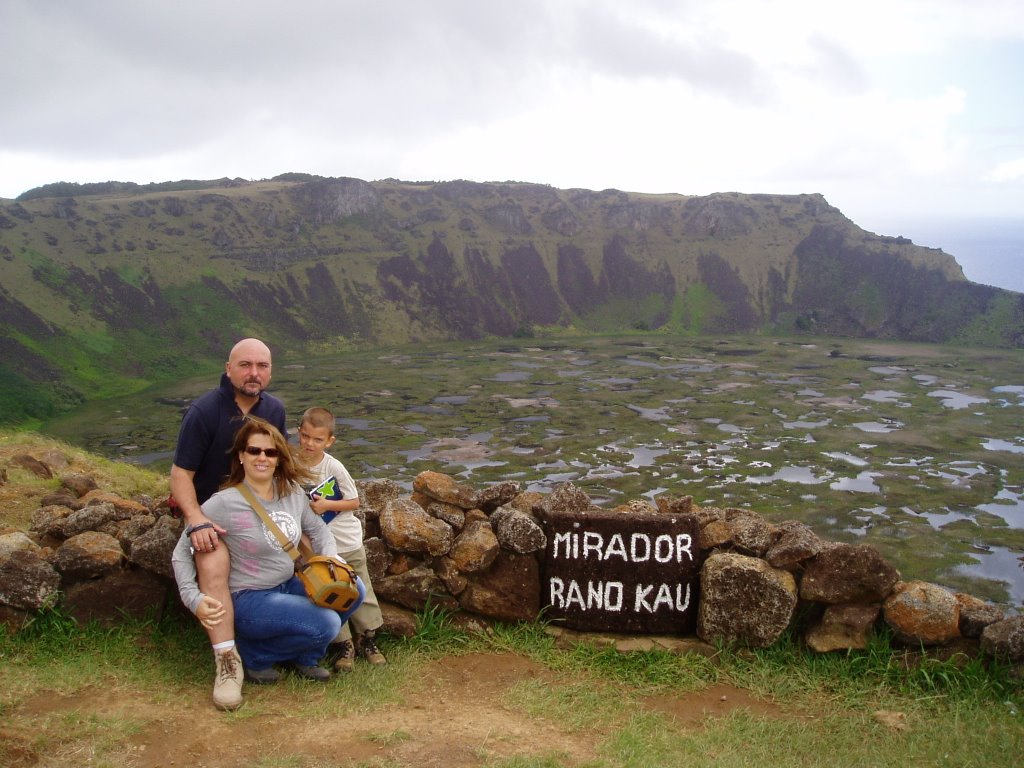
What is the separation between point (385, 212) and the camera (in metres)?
120

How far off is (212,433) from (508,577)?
319cm

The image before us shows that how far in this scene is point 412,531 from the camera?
8258 millimetres

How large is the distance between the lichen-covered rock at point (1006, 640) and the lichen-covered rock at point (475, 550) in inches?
176

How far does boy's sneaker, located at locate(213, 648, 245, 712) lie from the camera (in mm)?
6340

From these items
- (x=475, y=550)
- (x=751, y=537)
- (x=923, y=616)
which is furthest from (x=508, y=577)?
(x=923, y=616)

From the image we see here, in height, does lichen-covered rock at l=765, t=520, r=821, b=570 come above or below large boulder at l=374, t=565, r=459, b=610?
above

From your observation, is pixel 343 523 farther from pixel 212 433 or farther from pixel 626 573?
pixel 626 573

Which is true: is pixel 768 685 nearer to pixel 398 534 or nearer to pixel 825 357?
pixel 398 534

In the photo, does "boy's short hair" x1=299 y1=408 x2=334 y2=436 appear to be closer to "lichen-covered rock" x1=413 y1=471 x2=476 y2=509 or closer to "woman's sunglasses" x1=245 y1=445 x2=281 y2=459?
"woman's sunglasses" x1=245 y1=445 x2=281 y2=459

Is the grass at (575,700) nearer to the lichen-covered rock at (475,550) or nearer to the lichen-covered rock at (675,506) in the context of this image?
the lichen-covered rock at (475,550)

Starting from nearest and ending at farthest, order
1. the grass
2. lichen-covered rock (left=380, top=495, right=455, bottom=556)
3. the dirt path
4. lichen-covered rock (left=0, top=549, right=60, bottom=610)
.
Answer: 1. the dirt path
2. the grass
3. lichen-covered rock (left=0, top=549, right=60, bottom=610)
4. lichen-covered rock (left=380, top=495, right=455, bottom=556)

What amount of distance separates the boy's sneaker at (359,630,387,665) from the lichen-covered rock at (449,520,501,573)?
43.6 inches

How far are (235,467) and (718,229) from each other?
4990 inches

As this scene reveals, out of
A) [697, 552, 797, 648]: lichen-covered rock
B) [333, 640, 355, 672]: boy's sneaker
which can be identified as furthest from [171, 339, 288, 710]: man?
[697, 552, 797, 648]: lichen-covered rock
